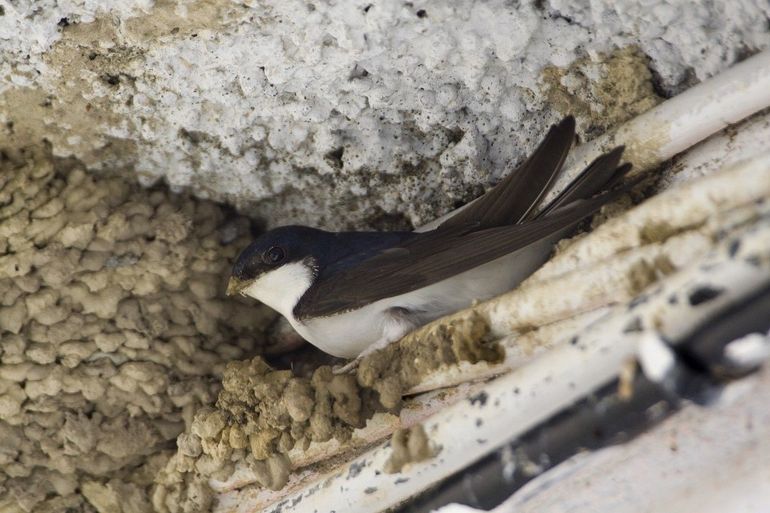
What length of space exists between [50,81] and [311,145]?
78 centimetres

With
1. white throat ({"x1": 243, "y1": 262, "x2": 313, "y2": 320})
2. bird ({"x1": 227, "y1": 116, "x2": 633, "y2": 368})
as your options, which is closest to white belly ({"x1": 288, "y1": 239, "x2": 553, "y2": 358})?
bird ({"x1": 227, "y1": 116, "x2": 633, "y2": 368})

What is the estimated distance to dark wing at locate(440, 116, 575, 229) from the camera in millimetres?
2879

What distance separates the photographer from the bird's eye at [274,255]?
11.1ft

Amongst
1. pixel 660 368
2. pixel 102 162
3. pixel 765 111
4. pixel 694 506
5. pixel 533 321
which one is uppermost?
pixel 102 162

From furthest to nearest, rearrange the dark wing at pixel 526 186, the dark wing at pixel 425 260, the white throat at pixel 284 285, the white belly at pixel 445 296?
the white throat at pixel 284 285
the white belly at pixel 445 296
the dark wing at pixel 526 186
the dark wing at pixel 425 260

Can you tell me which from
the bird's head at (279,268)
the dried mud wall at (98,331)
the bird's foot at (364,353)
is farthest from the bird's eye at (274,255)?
the bird's foot at (364,353)

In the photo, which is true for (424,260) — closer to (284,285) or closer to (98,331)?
(284,285)

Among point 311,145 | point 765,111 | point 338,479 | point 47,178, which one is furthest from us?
point 47,178

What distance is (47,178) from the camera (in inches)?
141

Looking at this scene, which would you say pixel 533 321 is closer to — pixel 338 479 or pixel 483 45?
pixel 338 479

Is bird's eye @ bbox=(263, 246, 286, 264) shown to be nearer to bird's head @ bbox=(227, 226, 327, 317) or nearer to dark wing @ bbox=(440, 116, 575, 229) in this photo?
bird's head @ bbox=(227, 226, 327, 317)

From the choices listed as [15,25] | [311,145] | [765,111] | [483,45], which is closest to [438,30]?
[483,45]

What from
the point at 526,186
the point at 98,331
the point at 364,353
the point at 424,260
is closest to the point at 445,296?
the point at 424,260

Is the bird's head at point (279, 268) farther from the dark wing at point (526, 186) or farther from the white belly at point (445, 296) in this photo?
the dark wing at point (526, 186)
